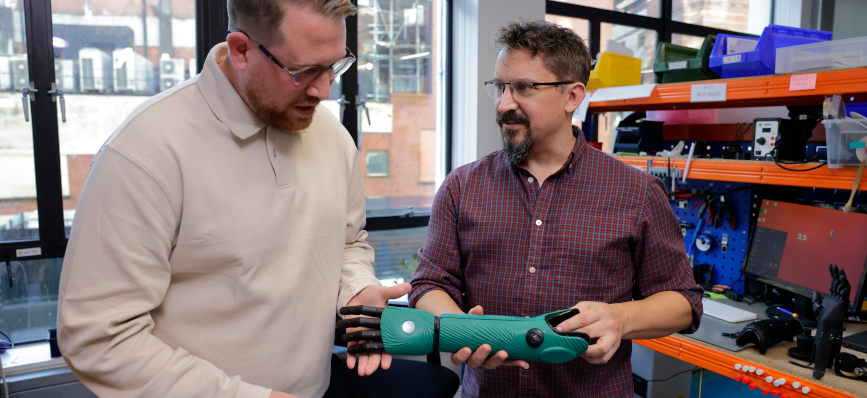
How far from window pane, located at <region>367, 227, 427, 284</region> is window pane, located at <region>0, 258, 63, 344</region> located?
5.38ft

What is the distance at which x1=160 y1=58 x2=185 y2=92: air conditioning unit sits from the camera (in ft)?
8.53

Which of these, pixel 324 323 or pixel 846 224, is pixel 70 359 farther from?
pixel 846 224

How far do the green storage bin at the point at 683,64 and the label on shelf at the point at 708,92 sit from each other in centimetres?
13

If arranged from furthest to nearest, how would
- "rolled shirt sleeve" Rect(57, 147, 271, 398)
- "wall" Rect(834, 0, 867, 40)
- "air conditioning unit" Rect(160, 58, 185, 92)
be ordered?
"wall" Rect(834, 0, 867, 40) → "air conditioning unit" Rect(160, 58, 185, 92) → "rolled shirt sleeve" Rect(57, 147, 271, 398)

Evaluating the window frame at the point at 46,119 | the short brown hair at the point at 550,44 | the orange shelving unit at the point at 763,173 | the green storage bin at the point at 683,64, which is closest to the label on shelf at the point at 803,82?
the orange shelving unit at the point at 763,173

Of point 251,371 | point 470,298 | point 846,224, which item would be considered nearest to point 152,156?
point 251,371

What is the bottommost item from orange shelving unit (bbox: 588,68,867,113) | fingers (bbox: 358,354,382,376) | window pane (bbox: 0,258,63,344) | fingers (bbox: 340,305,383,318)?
window pane (bbox: 0,258,63,344)

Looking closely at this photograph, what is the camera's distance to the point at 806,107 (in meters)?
1.91

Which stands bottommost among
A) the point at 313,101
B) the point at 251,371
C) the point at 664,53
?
the point at 251,371

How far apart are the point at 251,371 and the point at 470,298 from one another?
56cm

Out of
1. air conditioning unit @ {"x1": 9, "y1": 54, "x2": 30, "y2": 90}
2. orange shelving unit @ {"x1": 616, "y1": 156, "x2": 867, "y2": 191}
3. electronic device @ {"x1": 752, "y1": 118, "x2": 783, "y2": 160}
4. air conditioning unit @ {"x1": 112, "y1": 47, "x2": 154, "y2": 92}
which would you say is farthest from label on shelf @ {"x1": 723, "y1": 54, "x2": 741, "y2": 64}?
air conditioning unit @ {"x1": 9, "y1": 54, "x2": 30, "y2": 90}

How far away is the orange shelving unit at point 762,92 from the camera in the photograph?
155 cm

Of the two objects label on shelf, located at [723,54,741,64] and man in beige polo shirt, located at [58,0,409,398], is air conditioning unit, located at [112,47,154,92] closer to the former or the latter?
man in beige polo shirt, located at [58,0,409,398]

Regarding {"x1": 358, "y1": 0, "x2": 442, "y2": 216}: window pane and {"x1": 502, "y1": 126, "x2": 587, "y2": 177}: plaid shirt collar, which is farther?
{"x1": 358, "y1": 0, "x2": 442, "y2": 216}: window pane
